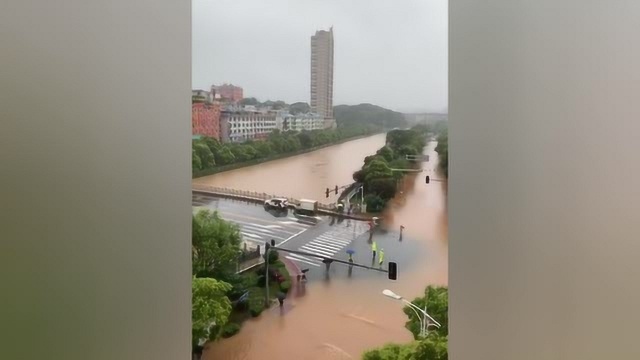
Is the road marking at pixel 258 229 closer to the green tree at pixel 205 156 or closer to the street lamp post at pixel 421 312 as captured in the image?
the green tree at pixel 205 156

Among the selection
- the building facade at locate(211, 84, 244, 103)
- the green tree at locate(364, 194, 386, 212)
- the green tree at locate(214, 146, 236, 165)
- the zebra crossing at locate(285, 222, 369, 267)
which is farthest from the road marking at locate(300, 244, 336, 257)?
the building facade at locate(211, 84, 244, 103)

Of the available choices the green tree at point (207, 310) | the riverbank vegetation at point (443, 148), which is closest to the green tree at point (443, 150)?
the riverbank vegetation at point (443, 148)

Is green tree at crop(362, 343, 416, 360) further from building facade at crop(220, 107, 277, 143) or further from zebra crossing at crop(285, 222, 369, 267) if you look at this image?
building facade at crop(220, 107, 277, 143)

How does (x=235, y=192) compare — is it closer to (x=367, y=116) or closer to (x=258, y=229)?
(x=258, y=229)
